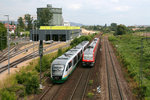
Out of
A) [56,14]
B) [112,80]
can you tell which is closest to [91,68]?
[112,80]

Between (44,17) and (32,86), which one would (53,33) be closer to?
(44,17)

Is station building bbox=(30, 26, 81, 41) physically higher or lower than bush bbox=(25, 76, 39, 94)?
higher

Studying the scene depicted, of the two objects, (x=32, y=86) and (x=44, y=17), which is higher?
(x=44, y=17)

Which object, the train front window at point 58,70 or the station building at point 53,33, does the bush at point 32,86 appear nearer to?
the train front window at point 58,70

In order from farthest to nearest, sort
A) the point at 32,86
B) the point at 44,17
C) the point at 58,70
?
the point at 44,17
the point at 58,70
the point at 32,86

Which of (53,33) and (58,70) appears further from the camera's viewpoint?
(53,33)

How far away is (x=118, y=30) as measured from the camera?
375 feet

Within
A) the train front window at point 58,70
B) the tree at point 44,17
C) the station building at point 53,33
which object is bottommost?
the train front window at point 58,70

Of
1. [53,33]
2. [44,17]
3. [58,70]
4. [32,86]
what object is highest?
[44,17]

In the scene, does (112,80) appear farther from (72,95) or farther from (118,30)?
(118,30)

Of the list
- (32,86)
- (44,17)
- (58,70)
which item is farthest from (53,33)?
(32,86)

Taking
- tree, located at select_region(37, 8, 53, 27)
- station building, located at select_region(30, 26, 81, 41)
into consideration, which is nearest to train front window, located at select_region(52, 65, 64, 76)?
station building, located at select_region(30, 26, 81, 41)

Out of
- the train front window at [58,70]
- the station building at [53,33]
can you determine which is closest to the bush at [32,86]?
the train front window at [58,70]

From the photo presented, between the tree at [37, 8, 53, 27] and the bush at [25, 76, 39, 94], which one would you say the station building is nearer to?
the tree at [37, 8, 53, 27]
